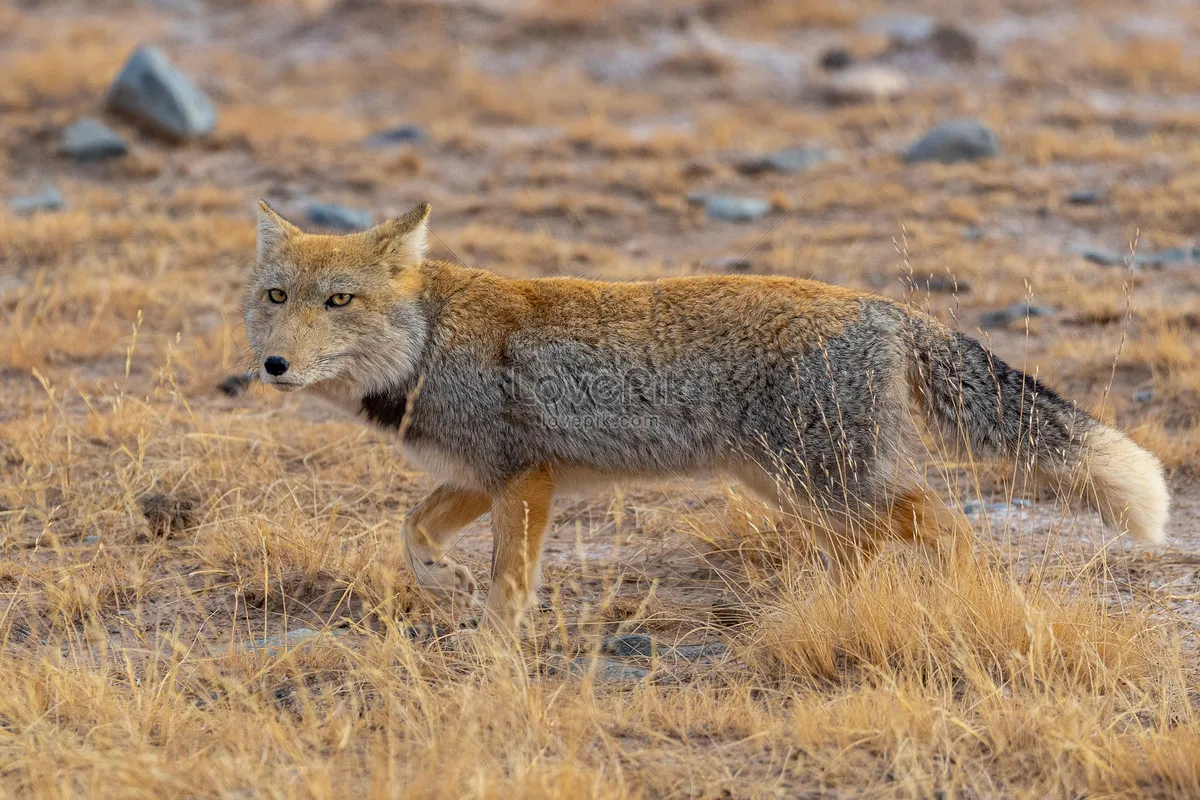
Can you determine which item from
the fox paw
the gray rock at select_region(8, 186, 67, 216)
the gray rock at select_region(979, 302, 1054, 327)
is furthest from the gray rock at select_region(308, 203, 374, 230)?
the fox paw

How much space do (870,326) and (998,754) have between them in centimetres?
202

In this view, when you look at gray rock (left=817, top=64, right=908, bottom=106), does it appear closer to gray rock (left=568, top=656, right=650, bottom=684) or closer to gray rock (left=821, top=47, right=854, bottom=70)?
gray rock (left=821, top=47, right=854, bottom=70)

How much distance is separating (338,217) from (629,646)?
7.66 meters

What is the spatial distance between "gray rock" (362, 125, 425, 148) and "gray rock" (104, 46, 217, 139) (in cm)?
193

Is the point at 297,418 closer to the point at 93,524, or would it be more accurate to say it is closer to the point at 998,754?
the point at 93,524

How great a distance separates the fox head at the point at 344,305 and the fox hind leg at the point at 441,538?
24.2 inches

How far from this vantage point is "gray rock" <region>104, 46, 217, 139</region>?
14383 millimetres

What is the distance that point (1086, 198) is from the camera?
12867mm

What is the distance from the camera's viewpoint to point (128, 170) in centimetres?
1359

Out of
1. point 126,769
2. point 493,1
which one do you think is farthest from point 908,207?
point 493,1

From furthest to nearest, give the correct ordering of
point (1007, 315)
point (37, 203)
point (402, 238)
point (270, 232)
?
point (37, 203)
point (1007, 315)
point (270, 232)
point (402, 238)

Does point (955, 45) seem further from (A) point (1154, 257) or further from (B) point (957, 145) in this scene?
(A) point (1154, 257)

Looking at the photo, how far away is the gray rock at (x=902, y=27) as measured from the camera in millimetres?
19938

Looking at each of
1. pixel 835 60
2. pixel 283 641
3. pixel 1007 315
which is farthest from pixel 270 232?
pixel 835 60
